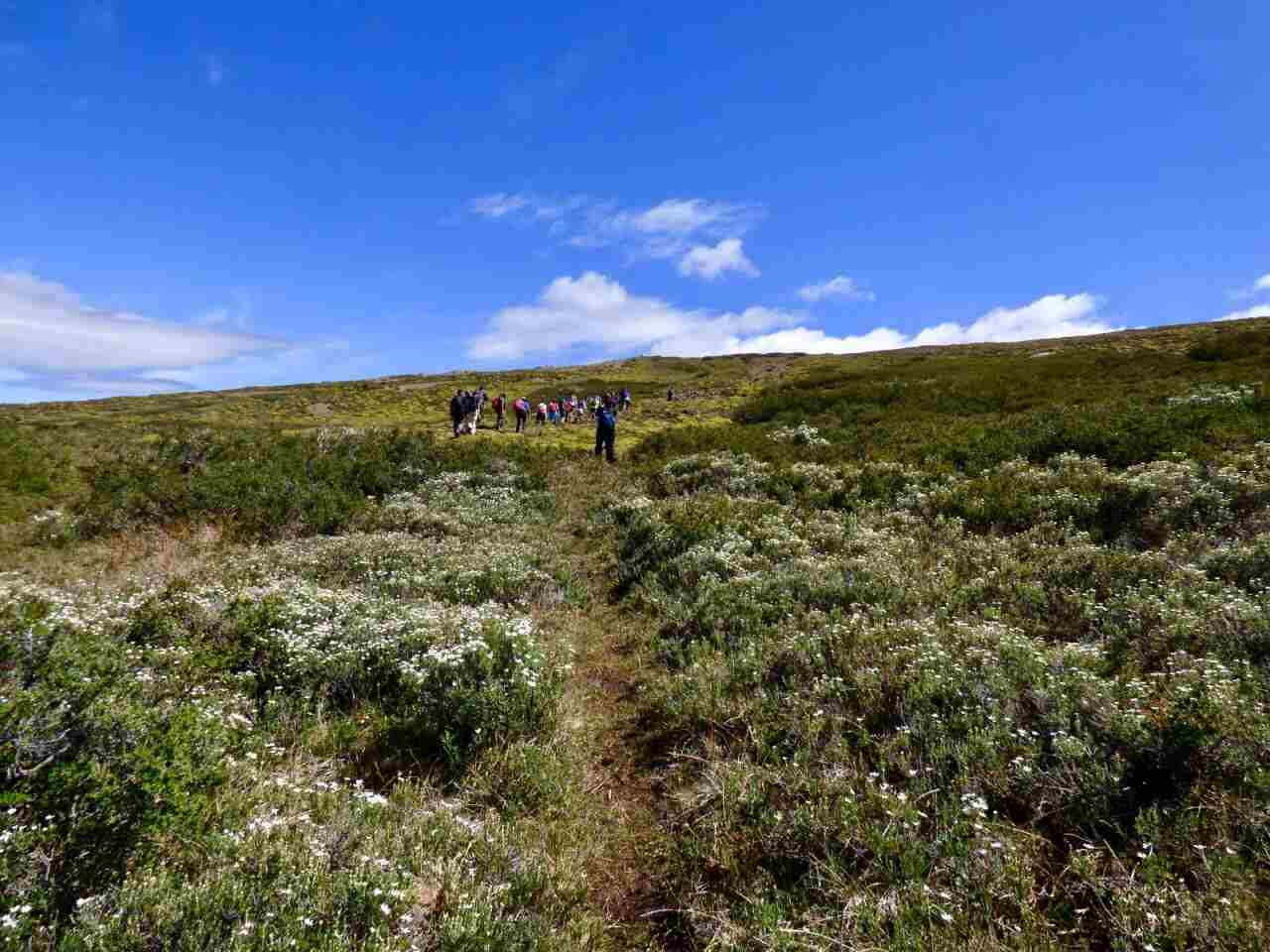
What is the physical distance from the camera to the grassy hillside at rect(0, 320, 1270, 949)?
330 cm

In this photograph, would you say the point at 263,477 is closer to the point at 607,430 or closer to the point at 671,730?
the point at 607,430

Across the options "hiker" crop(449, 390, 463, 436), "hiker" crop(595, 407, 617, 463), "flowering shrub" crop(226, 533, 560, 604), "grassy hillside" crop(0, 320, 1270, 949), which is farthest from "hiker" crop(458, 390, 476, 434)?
"flowering shrub" crop(226, 533, 560, 604)

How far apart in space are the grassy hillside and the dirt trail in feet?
0.12

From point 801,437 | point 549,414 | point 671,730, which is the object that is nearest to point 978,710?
point 671,730

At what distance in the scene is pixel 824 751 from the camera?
16.2 ft

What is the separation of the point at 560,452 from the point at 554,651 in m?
19.2

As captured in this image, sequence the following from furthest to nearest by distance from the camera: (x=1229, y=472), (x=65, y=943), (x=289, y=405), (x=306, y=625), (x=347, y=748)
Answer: (x=289, y=405)
(x=1229, y=472)
(x=306, y=625)
(x=347, y=748)
(x=65, y=943)

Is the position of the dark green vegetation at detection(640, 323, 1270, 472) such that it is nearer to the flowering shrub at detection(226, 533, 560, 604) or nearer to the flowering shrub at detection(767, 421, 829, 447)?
the flowering shrub at detection(767, 421, 829, 447)

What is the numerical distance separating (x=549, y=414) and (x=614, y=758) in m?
40.1

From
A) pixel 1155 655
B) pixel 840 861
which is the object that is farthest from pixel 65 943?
pixel 1155 655

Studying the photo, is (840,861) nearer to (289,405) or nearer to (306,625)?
(306,625)

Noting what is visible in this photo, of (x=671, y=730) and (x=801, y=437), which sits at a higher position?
(x=801, y=437)

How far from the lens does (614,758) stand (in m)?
5.69

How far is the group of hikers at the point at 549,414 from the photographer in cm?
2512
